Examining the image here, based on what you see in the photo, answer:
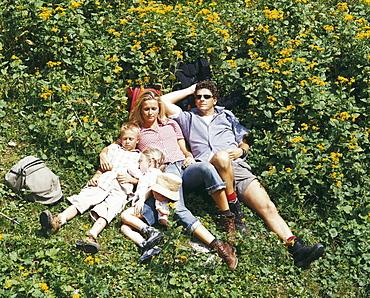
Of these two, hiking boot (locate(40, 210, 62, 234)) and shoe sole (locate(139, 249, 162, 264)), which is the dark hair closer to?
shoe sole (locate(139, 249, 162, 264))

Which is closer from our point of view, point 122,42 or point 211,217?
point 211,217

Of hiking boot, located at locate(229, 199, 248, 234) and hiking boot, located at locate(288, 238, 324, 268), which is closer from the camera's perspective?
hiking boot, located at locate(288, 238, 324, 268)

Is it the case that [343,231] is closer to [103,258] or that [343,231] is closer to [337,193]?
[337,193]

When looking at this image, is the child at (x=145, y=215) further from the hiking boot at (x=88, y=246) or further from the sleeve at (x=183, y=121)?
the sleeve at (x=183, y=121)

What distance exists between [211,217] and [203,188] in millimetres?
436

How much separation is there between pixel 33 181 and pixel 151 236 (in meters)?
1.49

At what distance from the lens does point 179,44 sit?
7715 millimetres

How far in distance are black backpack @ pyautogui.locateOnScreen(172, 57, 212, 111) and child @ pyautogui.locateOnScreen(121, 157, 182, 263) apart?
67.7 inches

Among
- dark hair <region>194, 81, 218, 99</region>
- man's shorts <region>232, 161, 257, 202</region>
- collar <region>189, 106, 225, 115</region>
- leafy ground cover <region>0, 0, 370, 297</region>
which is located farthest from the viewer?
collar <region>189, 106, 225, 115</region>

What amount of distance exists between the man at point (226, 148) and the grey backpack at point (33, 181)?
1.86m

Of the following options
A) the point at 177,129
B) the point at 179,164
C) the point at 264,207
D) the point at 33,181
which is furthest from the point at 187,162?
the point at 33,181

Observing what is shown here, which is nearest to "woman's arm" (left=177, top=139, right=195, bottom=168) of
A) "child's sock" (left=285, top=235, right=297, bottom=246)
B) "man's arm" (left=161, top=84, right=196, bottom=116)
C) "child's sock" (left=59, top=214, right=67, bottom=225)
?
"man's arm" (left=161, top=84, right=196, bottom=116)

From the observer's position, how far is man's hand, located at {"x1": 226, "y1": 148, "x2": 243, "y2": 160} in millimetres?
6611

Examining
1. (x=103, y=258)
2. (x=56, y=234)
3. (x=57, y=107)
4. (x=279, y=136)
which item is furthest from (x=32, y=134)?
(x=279, y=136)
